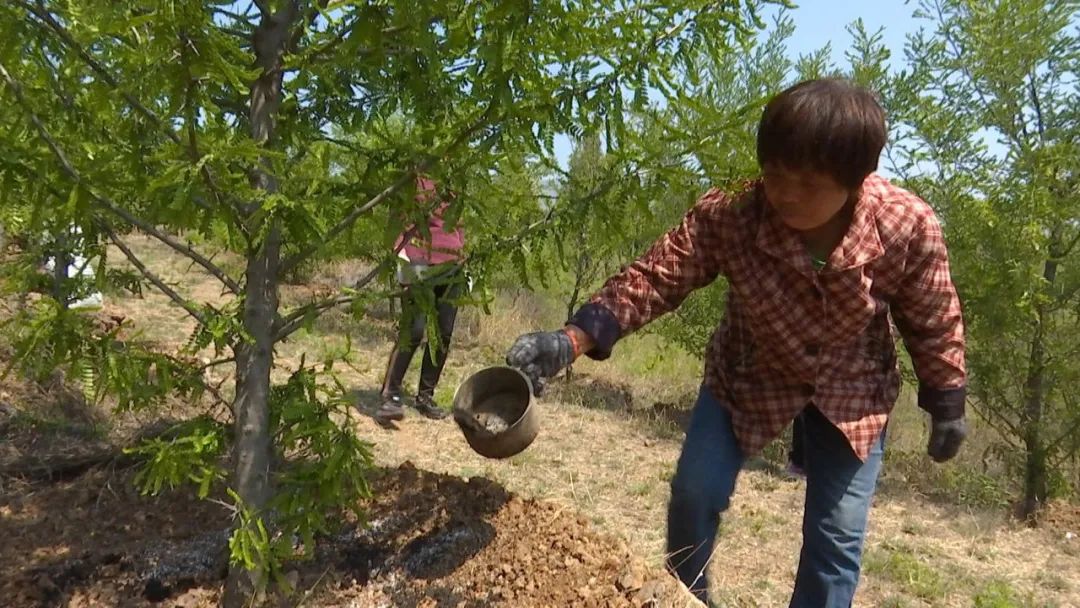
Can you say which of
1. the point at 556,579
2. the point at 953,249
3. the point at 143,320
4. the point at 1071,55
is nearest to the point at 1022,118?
the point at 1071,55

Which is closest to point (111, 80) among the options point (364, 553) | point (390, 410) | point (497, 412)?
point (497, 412)

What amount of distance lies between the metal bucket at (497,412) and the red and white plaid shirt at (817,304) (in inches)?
9.3

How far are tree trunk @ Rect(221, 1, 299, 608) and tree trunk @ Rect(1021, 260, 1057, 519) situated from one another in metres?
4.14

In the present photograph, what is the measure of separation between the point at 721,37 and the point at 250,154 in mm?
1173

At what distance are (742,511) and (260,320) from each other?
2.77 metres

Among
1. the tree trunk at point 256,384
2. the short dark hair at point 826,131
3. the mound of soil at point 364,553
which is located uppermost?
the short dark hair at point 826,131

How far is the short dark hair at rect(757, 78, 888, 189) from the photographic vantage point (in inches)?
72.3

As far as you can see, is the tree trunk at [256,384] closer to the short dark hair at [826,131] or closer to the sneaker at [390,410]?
the short dark hair at [826,131]

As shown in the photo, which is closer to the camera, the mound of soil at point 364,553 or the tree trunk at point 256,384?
the tree trunk at point 256,384

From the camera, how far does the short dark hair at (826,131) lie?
184cm

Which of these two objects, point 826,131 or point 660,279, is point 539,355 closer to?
point 660,279

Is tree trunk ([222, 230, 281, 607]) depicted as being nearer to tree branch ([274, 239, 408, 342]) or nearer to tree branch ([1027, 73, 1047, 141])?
tree branch ([274, 239, 408, 342])

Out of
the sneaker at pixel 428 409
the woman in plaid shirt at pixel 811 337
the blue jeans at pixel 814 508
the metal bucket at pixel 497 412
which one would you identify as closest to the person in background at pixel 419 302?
the sneaker at pixel 428 409

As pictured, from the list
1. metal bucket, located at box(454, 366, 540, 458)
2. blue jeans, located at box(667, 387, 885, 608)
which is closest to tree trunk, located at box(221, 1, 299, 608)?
metal bucket, located at box(454, 366, 540, 458)
